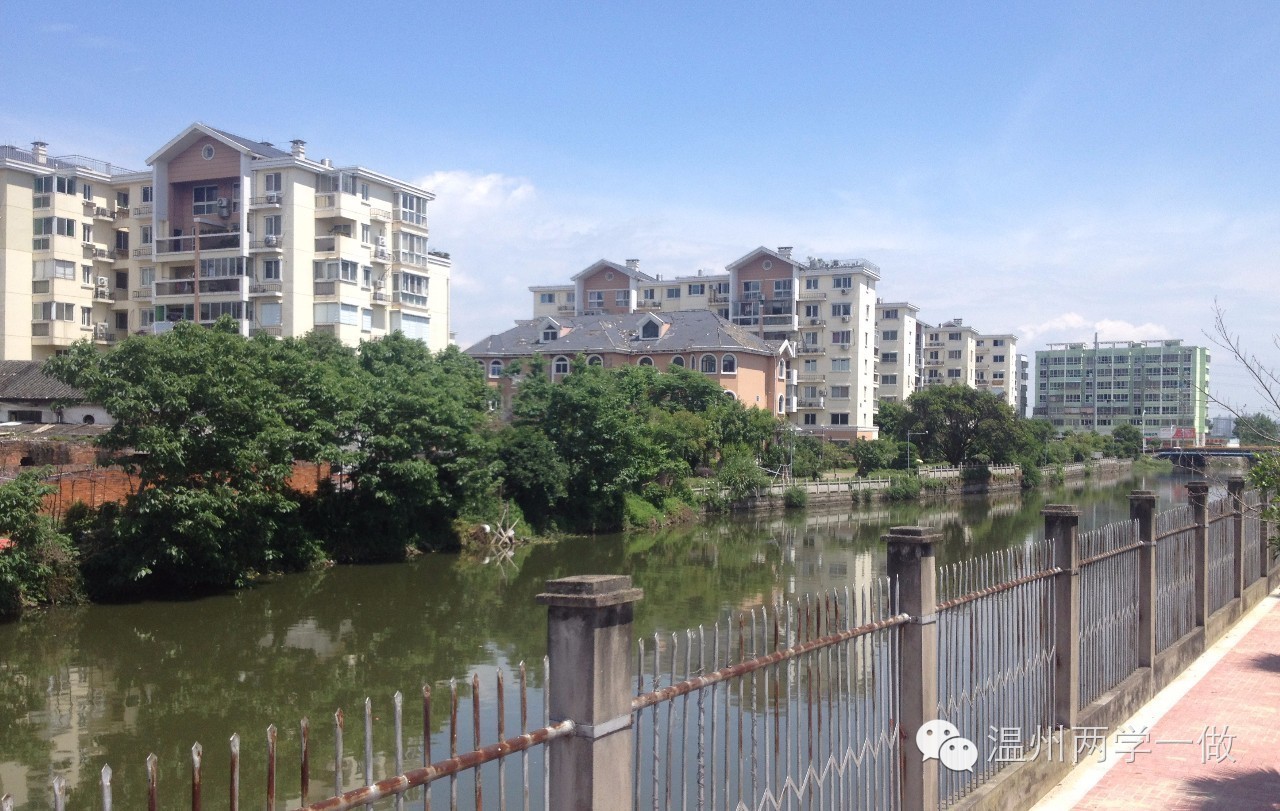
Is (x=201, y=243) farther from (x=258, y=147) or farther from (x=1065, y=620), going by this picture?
(x=1065, y=620)

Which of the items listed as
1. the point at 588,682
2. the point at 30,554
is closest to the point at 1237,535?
the point at 588,682

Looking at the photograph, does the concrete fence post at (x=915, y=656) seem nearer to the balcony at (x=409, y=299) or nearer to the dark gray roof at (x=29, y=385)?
the dark gray roof at (x=29, y=385)

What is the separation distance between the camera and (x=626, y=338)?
54250mm

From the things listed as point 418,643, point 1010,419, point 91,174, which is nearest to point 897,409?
point 1010,419

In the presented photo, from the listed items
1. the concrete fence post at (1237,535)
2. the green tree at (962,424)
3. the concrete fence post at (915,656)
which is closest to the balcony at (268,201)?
the concrete fence post at (1237,535)

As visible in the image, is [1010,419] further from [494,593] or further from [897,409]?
[494,593]

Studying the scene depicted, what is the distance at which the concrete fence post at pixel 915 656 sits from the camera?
211 inches

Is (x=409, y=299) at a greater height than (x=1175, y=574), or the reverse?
(x=409, y=299)

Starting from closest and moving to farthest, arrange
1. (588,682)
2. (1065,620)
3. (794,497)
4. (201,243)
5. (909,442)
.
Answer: (588,682) < (1065,620) < (201,243) < (794,497) < (909,442)

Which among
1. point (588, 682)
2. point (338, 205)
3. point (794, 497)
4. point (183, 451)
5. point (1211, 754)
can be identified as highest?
point (338, 205)

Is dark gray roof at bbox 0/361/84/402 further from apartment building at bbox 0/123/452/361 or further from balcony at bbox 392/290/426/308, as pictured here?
balcony at bbox 392/290/426/308

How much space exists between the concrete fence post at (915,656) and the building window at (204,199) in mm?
40807

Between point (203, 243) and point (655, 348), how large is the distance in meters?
21.6

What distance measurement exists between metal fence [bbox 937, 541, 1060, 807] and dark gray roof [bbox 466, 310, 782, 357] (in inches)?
1724
